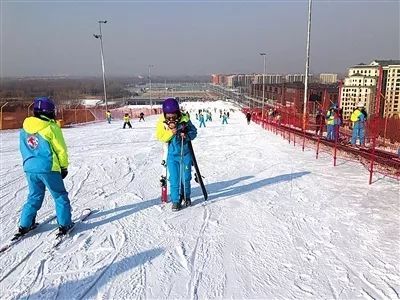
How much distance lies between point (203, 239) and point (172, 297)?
130cm

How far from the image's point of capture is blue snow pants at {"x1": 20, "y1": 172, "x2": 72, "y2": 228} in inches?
177

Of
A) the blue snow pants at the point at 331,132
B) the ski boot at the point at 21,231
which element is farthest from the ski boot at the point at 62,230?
the blue snow pants at the point at 331,132

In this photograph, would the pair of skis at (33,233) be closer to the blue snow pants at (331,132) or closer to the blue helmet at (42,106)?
the blue helmet at (42,106)

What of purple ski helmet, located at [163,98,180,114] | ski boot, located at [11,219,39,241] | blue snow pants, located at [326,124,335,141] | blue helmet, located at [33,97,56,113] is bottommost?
blue snow pants, located at [326,124,335,141]

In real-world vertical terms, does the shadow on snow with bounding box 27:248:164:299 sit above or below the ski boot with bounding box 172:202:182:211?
above

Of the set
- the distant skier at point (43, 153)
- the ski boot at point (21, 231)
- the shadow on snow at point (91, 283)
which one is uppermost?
the distant skier at point (43, 153)

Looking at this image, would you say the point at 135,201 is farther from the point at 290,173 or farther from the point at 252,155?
the point at 252,155

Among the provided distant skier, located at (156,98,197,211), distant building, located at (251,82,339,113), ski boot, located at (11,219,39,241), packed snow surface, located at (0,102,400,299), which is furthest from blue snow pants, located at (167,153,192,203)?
distant building, located at (251,82,339,113)

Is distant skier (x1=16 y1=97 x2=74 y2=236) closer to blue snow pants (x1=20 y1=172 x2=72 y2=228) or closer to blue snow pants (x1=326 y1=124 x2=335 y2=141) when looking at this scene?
blue snow pants (x1=20 y1=172 x2=72 y2=228)

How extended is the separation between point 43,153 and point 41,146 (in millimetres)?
90

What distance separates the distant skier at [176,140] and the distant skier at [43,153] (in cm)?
154

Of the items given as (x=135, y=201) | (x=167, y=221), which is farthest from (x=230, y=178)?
(x=167, y=221)

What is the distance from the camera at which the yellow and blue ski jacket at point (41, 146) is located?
4414 millimetres

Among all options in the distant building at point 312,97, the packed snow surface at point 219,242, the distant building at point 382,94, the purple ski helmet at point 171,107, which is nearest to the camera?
the packed snow surface at point 219,242
